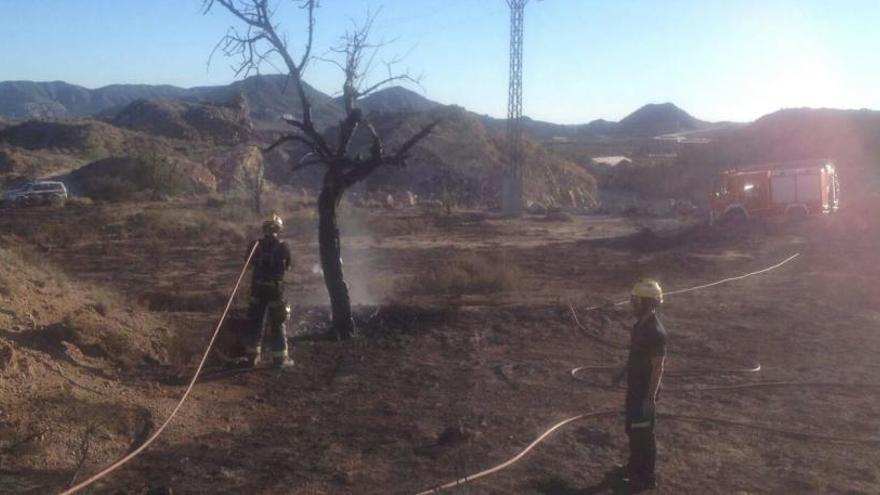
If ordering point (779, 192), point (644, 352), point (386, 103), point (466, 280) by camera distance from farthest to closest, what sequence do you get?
point (779, 192)
point (386, 103)
point (466, 280)
point (644, 352)

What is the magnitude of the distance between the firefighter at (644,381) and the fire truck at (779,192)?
30.8 metres

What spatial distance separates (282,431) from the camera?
8.47m

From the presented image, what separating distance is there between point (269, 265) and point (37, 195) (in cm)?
3792

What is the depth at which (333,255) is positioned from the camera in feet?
42.8

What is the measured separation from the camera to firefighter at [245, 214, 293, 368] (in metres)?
11.0

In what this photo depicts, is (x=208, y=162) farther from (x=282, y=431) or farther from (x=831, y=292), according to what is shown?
(x=282, y=431)

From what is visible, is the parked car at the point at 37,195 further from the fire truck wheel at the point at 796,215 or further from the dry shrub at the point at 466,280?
the fire truck wheel at the point at 796,215

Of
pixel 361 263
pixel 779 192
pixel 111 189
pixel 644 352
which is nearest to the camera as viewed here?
pixel 644 352

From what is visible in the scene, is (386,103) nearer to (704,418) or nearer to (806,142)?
(704,418)

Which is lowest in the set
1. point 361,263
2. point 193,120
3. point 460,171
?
point 361,263

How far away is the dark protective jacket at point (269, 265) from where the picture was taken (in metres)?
11.0

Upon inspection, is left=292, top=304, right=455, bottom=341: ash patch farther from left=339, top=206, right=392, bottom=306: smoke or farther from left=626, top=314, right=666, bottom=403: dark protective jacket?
left=626, top=314, right=666, bottom=403: dark protective jacket

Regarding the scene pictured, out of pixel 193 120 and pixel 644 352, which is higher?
pixel 193 120

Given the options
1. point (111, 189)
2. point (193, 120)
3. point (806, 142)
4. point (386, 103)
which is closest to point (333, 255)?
point (386, 103)
